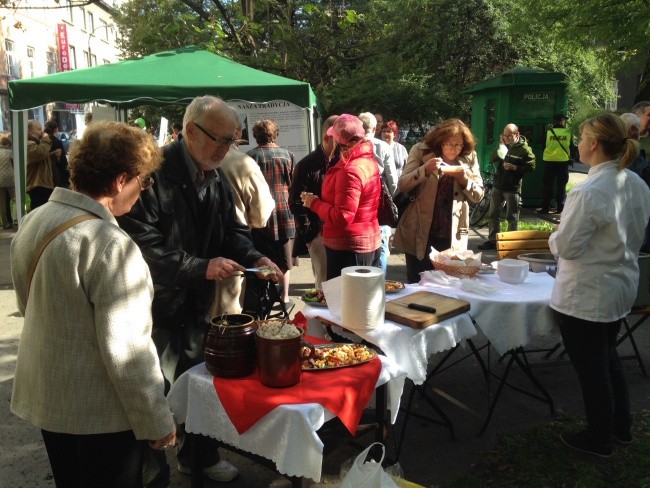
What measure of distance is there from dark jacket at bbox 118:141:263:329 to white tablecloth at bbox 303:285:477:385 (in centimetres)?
55

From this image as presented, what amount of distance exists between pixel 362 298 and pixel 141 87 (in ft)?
15.4

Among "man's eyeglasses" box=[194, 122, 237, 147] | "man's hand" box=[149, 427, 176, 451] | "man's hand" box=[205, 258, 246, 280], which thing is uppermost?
"man's eyeglasses" box=[194, 122, 237, 147]

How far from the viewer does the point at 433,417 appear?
3.62m

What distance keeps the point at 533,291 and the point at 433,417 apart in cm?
102

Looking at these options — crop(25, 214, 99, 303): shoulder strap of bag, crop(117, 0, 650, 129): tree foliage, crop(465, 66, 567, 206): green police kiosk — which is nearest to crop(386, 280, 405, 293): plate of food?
crop(25, 214, 99, 303): shoulder strap of bag

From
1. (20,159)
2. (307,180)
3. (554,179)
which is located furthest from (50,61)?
(307,180)

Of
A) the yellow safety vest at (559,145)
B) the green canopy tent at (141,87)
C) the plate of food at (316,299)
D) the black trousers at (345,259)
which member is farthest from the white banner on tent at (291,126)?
the yellow safety vest at (559,145)

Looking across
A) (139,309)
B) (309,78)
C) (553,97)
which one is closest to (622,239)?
(139,309)

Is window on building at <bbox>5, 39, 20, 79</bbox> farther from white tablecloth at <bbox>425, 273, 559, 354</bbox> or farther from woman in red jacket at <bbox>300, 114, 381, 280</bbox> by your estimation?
white tablecloth at <bbox>425, 273, 559, 354</bbox>

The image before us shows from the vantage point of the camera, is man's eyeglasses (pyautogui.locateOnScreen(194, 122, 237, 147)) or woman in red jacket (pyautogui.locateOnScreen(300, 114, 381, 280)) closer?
man's eyeglasses (pyautogui.locateOnScreen(194, 122, 237, 147))

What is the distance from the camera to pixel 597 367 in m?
2.92

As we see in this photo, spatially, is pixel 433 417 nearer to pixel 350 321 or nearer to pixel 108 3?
pixel 350 321

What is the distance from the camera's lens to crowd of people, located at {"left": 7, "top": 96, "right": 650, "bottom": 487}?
5.23 ft

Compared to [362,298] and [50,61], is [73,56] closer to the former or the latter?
[50,61]
